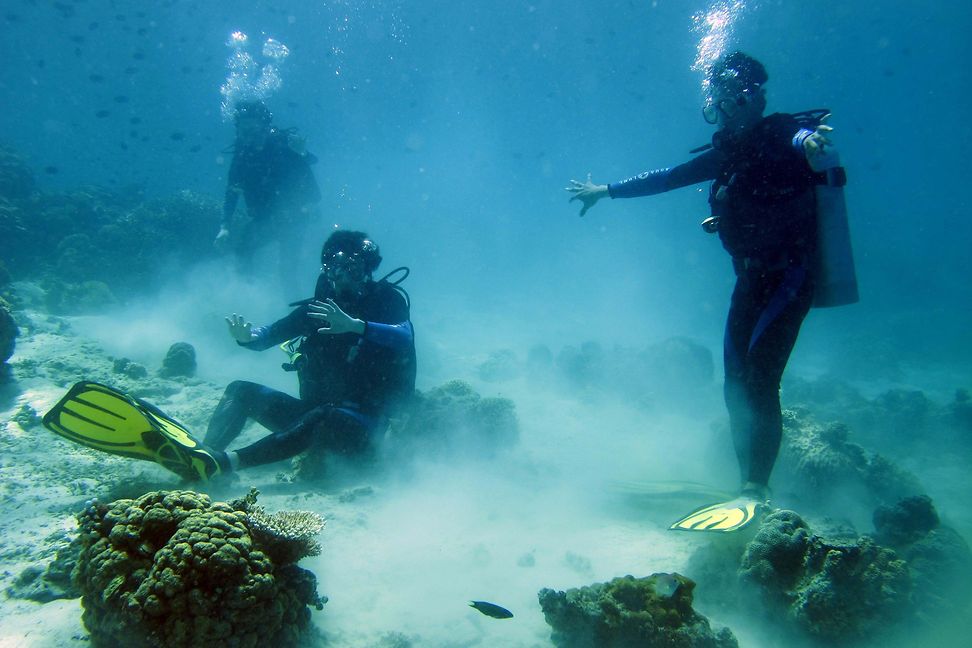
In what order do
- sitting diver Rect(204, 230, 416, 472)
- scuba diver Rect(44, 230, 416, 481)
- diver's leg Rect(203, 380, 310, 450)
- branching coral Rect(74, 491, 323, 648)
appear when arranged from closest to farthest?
1. branching coral Rect(74, 491, 323, 648)
2. scuba diver Rect(44, 230, 416, 481)
3. sitting diver Rect(204, 230, 416, 472)
4. diver's leg Rect(203, 380, 310, 450)

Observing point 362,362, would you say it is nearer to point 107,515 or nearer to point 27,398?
point 107,515

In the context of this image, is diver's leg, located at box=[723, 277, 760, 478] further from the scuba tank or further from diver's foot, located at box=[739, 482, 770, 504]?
the scuba tank

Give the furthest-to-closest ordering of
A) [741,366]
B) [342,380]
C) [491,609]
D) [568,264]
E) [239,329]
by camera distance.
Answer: [568,264] → [342,380] → [239,329] → [741,366] → [491,609]

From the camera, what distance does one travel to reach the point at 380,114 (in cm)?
9706

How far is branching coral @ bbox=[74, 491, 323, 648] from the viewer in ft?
6.77

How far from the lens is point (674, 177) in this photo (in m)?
5.14

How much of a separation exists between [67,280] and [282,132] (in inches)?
353

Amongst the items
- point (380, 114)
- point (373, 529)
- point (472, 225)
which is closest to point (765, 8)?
point (373, 529)

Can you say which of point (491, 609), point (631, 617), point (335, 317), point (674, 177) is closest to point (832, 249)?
point (674, 177)

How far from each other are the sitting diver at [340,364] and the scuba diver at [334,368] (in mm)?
12

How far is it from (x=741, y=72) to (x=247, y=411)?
271 inches

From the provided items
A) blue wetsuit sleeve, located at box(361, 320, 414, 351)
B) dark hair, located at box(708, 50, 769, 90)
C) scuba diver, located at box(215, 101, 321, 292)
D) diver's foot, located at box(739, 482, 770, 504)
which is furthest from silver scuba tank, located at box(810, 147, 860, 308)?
scuba diver, located at box(215, 101, 321, 292)

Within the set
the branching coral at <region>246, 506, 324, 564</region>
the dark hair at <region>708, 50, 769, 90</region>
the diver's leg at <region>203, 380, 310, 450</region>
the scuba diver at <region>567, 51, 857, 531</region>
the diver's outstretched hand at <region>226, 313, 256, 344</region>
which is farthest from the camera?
the diver's leg at <region>203, 380, 310, 450</region>

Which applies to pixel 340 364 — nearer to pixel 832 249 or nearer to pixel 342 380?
pixel 342 380
